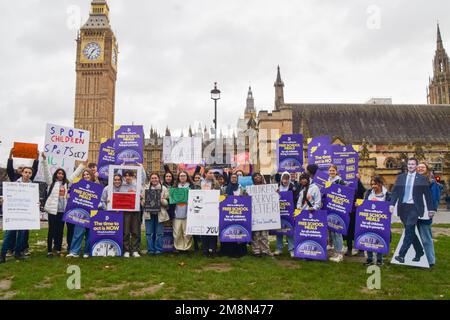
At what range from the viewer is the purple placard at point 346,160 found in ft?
36.0

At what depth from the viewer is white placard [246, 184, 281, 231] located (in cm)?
816

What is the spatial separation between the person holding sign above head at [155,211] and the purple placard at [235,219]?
143cm

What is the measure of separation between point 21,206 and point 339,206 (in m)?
7.33

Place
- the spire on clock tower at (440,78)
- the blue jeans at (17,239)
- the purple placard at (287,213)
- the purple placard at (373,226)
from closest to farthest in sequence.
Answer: the purple placard at (373,226) → the blue jeans at (17,239) → the purple placard at (287,213) → the spire on clock tower at (440,78)

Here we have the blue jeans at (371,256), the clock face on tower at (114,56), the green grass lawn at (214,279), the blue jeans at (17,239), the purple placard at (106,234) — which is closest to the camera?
the green grass lawn at (214,279)

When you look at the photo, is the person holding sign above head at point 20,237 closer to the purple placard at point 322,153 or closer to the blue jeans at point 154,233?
the blue jeans at point 154,233

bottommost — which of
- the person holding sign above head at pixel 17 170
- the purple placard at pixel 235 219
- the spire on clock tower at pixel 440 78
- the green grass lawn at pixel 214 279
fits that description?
the green grass lawn at pixel 214 279

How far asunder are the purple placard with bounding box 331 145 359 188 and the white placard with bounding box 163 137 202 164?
439 cm

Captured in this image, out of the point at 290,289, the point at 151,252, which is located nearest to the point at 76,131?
the point at 151,252

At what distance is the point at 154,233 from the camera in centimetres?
865

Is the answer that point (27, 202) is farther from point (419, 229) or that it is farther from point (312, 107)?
point (312, 107)

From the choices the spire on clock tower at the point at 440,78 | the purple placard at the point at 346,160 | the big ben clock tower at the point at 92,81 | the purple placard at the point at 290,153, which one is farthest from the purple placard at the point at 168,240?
the spire on clock tower at the point at 440,78

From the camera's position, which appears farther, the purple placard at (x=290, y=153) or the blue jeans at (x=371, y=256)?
the purple placard at (x=290, y=153)

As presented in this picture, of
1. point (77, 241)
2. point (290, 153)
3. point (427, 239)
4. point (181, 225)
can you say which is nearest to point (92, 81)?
point (290, 153)
